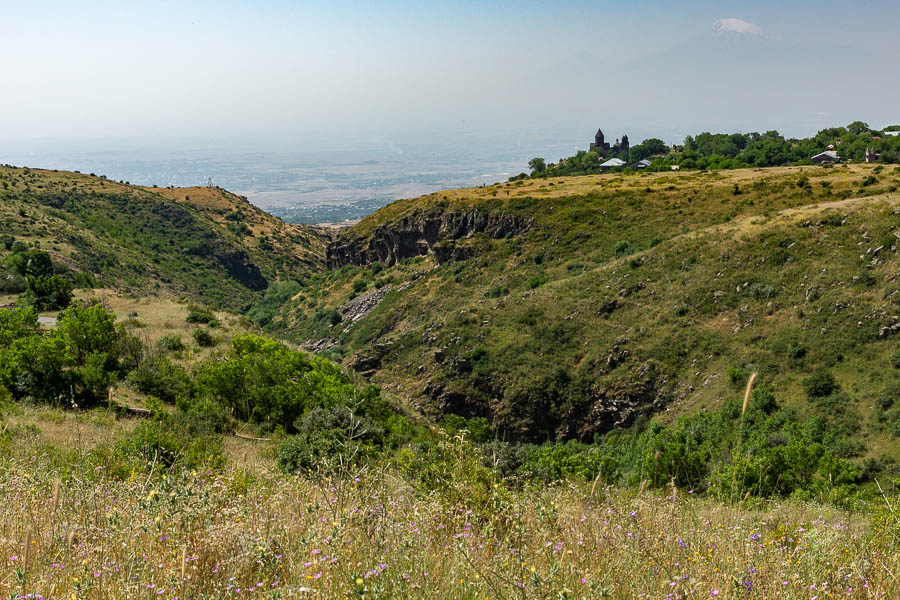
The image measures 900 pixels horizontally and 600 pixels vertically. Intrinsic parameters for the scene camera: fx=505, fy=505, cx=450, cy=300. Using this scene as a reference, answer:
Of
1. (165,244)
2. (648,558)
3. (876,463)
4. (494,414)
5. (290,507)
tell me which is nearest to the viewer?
(648,558)

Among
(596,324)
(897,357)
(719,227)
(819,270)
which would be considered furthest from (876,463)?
(719,227)

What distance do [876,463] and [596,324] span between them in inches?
649

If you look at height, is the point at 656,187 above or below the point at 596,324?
above

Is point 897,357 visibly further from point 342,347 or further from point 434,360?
point 342,347

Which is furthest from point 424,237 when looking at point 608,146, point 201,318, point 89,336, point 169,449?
point 608,146

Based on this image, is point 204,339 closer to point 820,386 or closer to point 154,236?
point 820,386

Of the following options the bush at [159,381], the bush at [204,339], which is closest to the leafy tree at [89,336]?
the bush at [159,381]

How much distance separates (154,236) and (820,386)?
78.7m

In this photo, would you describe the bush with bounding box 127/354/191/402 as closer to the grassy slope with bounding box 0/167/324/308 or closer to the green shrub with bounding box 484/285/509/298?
the green shrub with bounding box 484/285/509/298

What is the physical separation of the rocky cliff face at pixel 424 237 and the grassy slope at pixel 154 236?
17.5 meters

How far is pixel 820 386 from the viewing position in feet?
67.4

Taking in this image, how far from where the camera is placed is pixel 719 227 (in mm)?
34719

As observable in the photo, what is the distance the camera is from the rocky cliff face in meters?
49.6

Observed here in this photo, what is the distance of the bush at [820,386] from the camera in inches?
806
